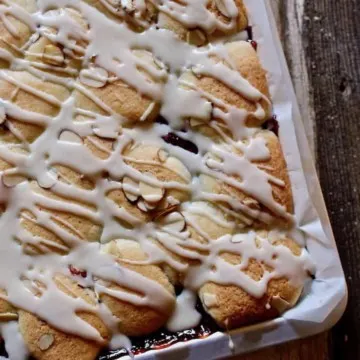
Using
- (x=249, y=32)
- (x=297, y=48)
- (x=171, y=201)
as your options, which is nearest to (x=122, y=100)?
(x=171, y=201)

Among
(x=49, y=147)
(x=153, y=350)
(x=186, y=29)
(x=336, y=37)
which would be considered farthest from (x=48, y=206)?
(x=336, y=37)

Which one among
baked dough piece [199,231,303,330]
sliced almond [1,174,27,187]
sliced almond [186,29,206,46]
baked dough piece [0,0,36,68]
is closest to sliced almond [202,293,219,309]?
baked dough piece [199,231,303,330]

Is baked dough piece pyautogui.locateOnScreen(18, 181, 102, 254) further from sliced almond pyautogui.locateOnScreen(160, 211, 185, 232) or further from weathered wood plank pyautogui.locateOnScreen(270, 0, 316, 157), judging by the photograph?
weathered wood plank pyautogui.locateOnScreen(270, 0, 316, 157)

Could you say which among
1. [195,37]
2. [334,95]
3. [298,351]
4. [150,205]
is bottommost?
[298,351]

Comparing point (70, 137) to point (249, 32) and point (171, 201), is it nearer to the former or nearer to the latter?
point (171, 201)

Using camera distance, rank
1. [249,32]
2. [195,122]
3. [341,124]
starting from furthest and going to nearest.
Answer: [341,124] < [249,32] < [195,122]

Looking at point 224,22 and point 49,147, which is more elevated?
point 224,22

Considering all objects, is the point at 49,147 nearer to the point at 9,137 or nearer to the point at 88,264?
the point at 9,137
